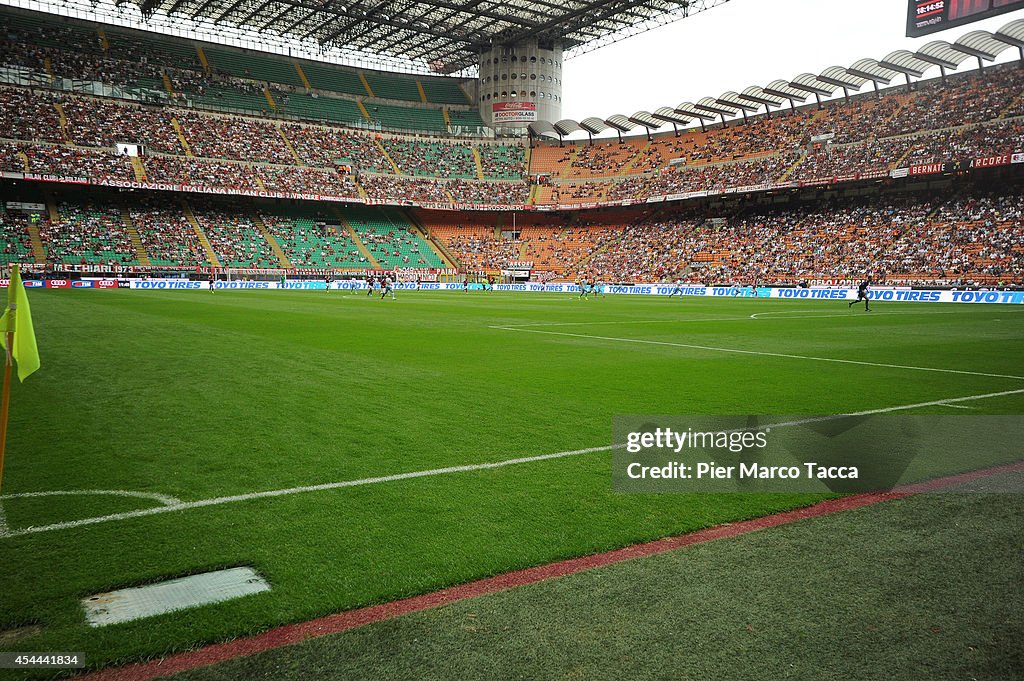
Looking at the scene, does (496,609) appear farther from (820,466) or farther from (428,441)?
(820,466)

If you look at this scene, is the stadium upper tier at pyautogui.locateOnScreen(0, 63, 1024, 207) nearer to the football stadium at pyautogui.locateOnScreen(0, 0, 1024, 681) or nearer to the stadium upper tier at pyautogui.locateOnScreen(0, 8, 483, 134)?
the stadium upper tier at pyautogui.locateOnScreen(0, 8, 483, 134)

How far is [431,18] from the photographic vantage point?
71.1m

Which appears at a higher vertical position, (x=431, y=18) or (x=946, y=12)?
(x=431, y=18)

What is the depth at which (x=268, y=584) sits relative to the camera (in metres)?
3.76

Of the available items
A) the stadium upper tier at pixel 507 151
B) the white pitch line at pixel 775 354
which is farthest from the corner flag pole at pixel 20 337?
the stadium upper tier at pixel 507 151

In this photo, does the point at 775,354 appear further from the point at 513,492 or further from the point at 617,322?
the point at 513,492

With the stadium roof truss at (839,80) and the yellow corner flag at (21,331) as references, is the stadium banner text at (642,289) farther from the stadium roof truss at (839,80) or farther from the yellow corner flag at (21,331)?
the yellow corner flag at (21,331)

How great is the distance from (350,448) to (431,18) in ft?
242

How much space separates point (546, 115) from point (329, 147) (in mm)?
28502

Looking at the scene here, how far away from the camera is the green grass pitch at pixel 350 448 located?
3869 millimetres

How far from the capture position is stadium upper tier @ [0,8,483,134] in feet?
225

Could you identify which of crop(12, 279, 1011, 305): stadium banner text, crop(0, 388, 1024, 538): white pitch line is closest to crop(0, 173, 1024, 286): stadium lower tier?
crop(12, 279, 1011, 305): stadium banner text

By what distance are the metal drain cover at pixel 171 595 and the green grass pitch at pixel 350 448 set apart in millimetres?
87

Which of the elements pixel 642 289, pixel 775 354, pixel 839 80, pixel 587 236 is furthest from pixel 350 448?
pixel 587 236
